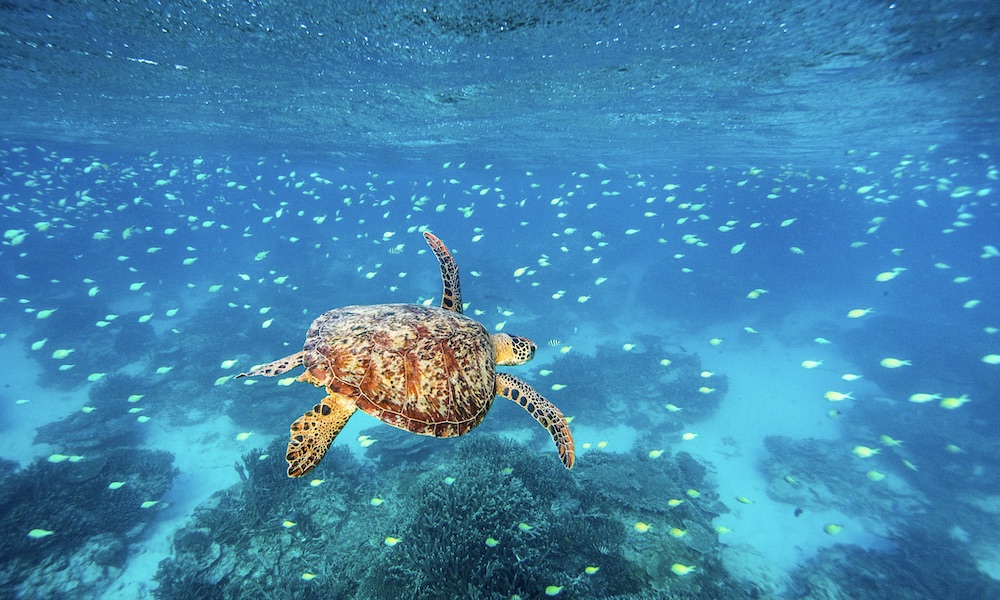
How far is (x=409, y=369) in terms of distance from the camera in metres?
4.10

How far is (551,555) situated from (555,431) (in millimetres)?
3231

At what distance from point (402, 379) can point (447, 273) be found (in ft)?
7.29

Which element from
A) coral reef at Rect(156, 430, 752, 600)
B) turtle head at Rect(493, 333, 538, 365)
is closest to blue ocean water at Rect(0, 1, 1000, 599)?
coral reef at Rect(156, 430, 752, 600)

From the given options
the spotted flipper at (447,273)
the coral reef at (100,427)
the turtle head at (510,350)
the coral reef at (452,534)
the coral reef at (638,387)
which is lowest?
A: the coral reef at (100,427)

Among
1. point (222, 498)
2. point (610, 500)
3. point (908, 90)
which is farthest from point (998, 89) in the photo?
point (222, 498)

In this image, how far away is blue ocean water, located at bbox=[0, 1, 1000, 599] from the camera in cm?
756

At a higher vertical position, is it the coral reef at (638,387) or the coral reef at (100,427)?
the coral reef at (638,387)

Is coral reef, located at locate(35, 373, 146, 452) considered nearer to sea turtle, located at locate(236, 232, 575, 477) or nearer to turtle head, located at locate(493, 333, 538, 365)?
sea turtle, located at locate(236, 232, 575, 477)

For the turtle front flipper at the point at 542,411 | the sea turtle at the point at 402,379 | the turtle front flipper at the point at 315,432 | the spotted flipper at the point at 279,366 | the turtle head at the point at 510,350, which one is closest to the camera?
the turtle front flipper at the point at 315,432

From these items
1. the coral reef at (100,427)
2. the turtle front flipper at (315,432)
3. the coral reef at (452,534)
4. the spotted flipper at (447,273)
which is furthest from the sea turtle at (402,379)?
the coral reef at (100,427)

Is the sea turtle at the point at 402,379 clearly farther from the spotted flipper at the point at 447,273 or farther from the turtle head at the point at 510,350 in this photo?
the spotted flipper at the point at 447,273

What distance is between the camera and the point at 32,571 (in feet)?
25.7

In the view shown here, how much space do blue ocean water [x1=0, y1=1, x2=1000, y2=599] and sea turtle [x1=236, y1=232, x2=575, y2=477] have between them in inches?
4.0

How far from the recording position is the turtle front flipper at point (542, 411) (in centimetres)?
449
